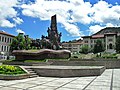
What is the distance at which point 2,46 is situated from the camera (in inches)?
2800

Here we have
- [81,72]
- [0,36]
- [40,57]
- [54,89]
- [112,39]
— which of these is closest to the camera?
[54,89]

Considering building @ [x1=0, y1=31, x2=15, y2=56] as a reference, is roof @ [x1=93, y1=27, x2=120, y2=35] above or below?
above

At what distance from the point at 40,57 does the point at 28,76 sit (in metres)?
18.2

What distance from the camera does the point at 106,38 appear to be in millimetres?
91500

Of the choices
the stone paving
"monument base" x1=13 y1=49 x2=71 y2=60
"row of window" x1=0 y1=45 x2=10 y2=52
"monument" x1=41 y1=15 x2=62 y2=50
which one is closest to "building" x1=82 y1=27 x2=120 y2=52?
"row of window" x1=0 y1=45 x2=10 y2=52

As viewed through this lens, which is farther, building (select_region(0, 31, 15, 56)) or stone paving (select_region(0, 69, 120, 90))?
building (select_region(0, 31, 15, 56))

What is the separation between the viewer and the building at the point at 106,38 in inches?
3511

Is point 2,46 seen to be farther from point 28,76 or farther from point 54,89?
point 54,89

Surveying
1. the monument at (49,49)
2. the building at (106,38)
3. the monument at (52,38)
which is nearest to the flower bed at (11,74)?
the monument at (49,49)

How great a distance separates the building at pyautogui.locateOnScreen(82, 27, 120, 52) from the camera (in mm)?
89188

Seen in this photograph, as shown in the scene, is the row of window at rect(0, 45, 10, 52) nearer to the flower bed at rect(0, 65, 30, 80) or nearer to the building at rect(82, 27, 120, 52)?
the building at rect(82, 27, 120, 52)

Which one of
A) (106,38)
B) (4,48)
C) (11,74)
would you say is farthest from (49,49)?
(106,38)

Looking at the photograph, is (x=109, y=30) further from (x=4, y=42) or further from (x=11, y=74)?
(x=11, y=74)

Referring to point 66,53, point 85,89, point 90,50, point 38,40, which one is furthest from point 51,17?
point 90,50
